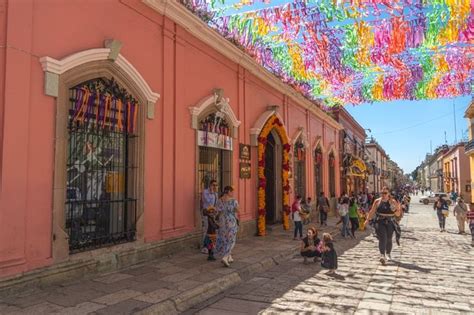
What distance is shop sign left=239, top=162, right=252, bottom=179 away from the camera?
1165 cm

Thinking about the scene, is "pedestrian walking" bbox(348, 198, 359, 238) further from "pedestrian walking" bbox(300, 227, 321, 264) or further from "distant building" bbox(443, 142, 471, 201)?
"distant building" bbox(443, 142, 471, 201)

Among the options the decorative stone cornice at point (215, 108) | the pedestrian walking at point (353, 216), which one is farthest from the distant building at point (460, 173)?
the decorative stone cornice at point (215, 108)

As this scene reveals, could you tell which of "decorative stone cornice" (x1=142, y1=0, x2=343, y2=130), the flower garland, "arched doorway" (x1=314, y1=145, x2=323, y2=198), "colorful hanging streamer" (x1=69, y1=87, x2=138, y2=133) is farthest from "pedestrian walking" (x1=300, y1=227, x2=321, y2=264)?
"arched doorway" (x1=314, y1=145, x2=323, y2=198)

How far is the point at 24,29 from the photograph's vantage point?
5355 millimetres

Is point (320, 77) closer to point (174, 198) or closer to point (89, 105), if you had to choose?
point (174, 198)

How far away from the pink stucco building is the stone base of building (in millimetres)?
37

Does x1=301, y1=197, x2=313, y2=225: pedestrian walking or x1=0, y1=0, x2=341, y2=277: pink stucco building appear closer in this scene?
x1=0, y1=0, x2=341, y2=277: pink stucco building

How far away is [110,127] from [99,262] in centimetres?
230

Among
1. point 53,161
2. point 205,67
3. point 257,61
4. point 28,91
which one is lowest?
point 53,161

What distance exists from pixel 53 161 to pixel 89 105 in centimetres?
119

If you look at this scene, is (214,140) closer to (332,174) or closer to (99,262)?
(99,262)

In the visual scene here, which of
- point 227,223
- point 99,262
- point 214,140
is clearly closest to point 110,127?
point 99,262

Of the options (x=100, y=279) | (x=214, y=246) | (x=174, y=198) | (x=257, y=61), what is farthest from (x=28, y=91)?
(x=257, y=61)

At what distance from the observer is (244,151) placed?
1188 centimetres
